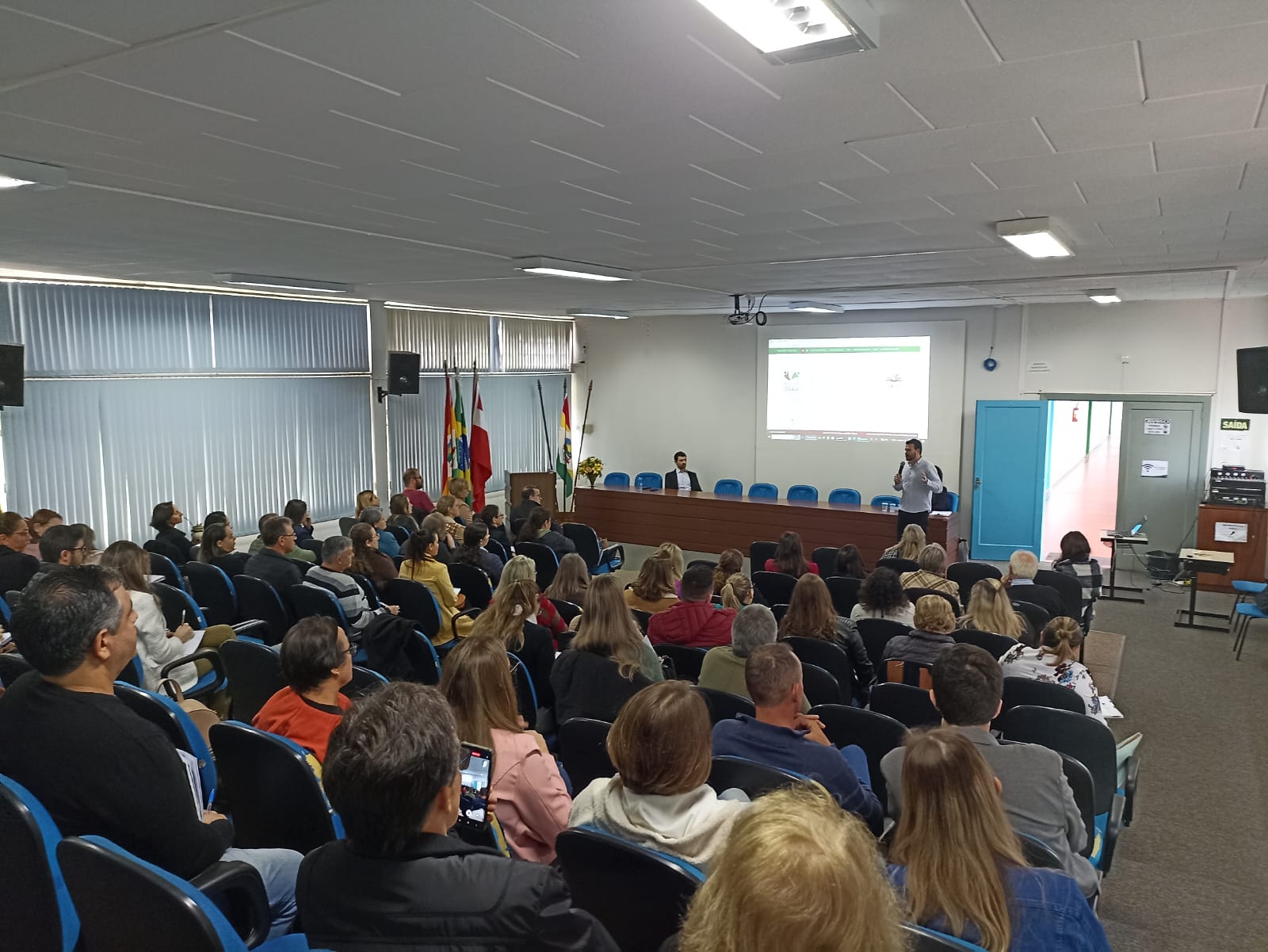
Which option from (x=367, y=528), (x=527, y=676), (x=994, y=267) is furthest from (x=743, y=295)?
(x=527, y=676)

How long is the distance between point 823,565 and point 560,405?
745 cm

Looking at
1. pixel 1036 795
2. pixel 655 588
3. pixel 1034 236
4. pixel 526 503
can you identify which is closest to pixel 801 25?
pixel 1036 795

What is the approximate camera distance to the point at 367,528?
6.09 metres

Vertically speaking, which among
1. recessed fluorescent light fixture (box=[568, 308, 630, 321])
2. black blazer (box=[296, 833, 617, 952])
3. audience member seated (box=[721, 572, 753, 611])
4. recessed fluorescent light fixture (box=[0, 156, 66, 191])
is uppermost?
recessed fluorescent light fixture (box=[568, 308, 630, 321])

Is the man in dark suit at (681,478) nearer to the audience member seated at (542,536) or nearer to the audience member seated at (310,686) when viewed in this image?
the audience member seated at (542,536)

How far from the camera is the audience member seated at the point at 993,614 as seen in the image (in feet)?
16.5

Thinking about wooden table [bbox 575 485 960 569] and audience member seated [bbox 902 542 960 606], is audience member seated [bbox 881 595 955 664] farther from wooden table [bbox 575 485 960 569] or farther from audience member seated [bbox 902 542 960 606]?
wooden table [bbox 575 485 960 569]

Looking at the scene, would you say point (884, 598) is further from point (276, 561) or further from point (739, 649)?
point (276, 561)

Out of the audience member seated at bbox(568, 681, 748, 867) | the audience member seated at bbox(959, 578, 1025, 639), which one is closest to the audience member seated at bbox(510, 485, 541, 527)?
the audience member seated at bbox(959, 578, 1025, 639)

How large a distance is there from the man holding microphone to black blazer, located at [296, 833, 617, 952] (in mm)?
8636

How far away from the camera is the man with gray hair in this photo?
5277mm

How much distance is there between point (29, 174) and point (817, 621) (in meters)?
4.26

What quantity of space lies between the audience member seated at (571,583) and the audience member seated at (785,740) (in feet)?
8.20

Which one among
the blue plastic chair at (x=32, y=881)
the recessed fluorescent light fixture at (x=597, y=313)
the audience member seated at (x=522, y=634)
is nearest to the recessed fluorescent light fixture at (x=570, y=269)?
the audience member seated at (x=522, y=634)
